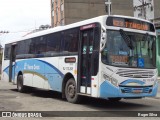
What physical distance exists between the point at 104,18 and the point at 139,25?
5.16 ft

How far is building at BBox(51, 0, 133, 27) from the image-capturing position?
68.5 metres

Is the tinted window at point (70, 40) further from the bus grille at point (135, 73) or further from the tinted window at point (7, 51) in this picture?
the tinted window at point (7, 51)

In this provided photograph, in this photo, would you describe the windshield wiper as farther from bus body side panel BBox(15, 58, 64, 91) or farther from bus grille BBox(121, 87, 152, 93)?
bus body side panel BBox(15, 58, 64, 91)

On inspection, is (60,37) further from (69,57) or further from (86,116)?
(86,116)

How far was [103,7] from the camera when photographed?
71.9 metres

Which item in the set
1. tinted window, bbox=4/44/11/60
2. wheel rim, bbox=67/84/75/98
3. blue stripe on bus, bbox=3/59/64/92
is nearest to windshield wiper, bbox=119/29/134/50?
wheel rim, bbox=67/84/75/98

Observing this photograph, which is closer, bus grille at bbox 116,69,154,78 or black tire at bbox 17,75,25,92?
bus grille at bbox 116,69,154,78

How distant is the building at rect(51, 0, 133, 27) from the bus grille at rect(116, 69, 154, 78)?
179 ft

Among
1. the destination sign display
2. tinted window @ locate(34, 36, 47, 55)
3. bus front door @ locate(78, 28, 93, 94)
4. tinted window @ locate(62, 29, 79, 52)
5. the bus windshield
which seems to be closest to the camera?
the bus windshield

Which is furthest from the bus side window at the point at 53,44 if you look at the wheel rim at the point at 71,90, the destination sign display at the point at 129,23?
the destination sign display at the point at 129,23

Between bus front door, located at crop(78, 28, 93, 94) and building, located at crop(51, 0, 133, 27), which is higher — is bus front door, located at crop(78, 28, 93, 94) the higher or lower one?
the lower one

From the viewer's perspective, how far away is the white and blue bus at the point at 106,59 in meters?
12.3

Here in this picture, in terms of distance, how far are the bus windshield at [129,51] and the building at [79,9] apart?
54.2m

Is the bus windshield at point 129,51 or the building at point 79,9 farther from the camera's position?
the building at point 79,9
